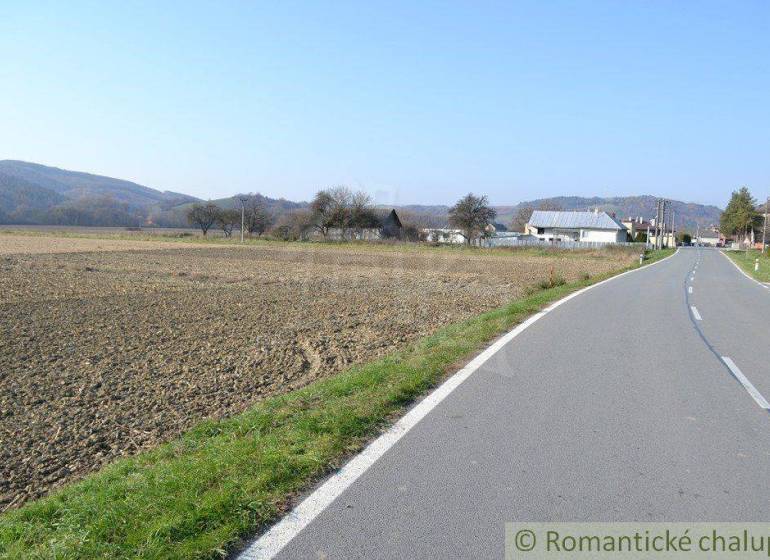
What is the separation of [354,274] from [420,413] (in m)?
29.7

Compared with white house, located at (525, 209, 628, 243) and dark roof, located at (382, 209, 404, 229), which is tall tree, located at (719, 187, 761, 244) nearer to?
white house, located at (525, 209, 628, 243)

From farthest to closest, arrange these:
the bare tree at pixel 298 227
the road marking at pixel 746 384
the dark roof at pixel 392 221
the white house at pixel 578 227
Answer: the white house at pixel 578 227 < the dark roof at pixel 392 221 < the bare tree at pixel 298 227 < the road marking at pixel 746 384

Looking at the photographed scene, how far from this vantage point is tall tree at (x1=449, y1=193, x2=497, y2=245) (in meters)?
87.7

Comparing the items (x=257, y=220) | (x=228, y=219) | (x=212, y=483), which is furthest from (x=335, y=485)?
(x=228, y=219)

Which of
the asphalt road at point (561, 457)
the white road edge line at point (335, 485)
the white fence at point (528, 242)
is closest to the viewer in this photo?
the white road edge line at point (335, 485)

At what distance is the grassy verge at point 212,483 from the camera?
3.64 meters

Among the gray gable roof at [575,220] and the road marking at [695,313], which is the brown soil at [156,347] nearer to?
the road marking at [695,313]

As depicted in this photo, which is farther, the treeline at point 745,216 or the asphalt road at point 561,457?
the treeline at point 745,216

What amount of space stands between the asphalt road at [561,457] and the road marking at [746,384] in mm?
66

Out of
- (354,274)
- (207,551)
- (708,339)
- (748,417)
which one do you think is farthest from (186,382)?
(354,274)

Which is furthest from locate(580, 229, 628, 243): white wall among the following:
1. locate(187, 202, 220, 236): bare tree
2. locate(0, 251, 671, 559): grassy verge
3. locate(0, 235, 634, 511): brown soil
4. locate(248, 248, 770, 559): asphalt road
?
locate(0, 251, 671, 559): grassy verge

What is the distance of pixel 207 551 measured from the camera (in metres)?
3.47

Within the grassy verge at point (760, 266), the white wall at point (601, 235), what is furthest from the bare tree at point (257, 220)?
the grassy verge at point (760, 266)

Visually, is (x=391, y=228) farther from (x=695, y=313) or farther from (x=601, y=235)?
(x=695, y=313)
